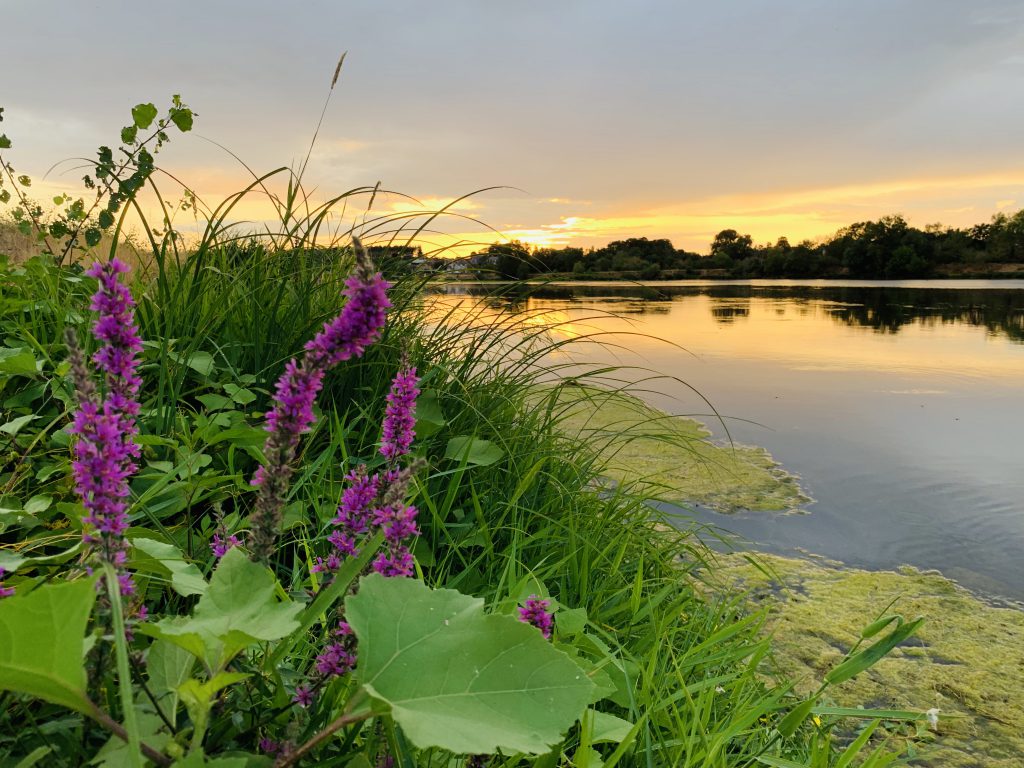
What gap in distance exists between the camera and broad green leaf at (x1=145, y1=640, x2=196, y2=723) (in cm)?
82

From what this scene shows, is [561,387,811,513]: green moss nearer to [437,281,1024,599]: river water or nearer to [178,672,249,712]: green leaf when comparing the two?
[437,281,1024,599]: river water

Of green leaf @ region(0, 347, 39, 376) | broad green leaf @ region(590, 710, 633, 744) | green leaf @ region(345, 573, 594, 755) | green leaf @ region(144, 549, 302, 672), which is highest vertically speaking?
green leaf @ region(0, 347, 39, 376)

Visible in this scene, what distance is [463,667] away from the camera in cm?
73

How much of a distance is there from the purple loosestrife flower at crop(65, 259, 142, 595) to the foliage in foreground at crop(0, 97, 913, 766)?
0.08m

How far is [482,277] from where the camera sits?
4031 mm

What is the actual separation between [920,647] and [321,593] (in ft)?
13.0

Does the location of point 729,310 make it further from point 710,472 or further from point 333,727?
point 333,727

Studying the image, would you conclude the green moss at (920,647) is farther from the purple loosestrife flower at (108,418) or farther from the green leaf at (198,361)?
the purple loosestrife flower at (108,418)

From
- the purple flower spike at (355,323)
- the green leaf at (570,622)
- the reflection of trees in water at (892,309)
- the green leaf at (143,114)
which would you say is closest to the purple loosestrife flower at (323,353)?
the purple flower spike at (355,323)

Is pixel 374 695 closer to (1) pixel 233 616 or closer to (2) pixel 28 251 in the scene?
(1) pixel 233 616

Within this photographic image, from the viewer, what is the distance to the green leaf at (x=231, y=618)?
0.67 meters

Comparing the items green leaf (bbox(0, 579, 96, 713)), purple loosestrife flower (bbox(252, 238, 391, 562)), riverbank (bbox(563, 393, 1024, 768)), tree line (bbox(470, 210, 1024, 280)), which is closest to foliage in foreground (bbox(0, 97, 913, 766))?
green leaf (bbox(0, 579, 96, 713))

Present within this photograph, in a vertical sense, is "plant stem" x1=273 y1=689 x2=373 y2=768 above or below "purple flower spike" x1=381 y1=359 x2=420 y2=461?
below

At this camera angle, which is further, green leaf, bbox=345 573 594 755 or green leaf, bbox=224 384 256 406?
green leaf, bbox=224 384 256 406
